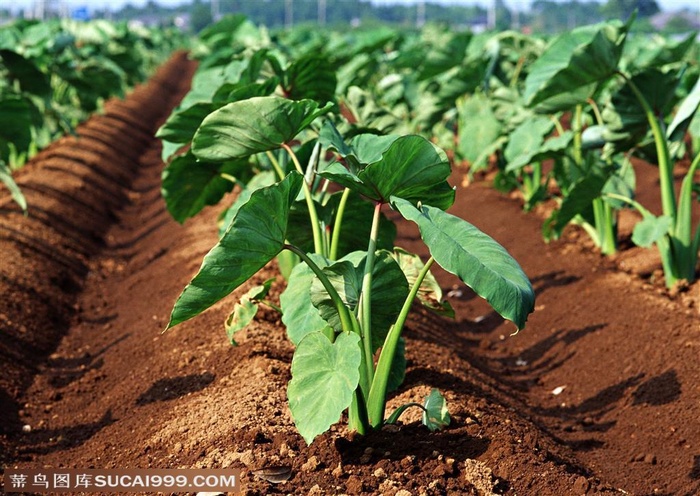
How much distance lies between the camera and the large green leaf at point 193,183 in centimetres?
382

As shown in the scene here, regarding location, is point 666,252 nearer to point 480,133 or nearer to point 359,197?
point 359,197

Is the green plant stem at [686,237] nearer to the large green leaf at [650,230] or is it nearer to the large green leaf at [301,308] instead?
the large green leaf at [650,230]

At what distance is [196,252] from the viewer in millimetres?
5230

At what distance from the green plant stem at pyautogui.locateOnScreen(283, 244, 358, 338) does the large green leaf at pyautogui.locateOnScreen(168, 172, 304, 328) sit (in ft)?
0.31

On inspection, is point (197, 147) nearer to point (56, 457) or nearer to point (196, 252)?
point (56, 457)

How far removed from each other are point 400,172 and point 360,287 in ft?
1.34

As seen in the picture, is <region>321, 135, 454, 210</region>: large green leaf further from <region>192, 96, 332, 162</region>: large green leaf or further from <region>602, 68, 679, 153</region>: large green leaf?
<region>602, 68, 679, 153</region>: large green leaf

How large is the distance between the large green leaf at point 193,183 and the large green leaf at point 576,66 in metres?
1.40

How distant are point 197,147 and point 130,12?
9441cm

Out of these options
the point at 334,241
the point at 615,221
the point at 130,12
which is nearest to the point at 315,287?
the point at 334,241

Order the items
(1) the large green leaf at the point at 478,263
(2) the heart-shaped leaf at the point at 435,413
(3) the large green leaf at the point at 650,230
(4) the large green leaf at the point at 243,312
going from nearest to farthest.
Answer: (1) the large green leaf at the point at 478,263 < (2) the heart-shaped leaf at the point at 435,413 < (4) the large green leaf at the point at 243,312 < (3) the large green leaf at the point at 650,230

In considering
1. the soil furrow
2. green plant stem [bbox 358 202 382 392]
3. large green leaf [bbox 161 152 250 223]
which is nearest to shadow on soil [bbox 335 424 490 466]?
green plant stem [bbox 358 202 382 392]

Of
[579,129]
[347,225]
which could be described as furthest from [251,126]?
[579,129]

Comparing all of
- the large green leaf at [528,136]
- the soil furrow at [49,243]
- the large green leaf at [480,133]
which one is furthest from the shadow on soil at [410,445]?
the large green leaf at [480,133]
